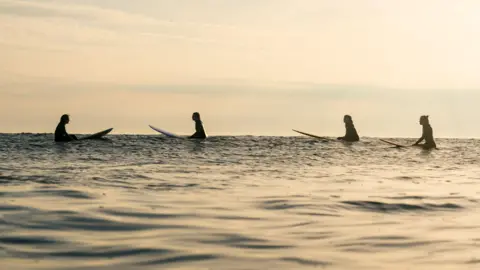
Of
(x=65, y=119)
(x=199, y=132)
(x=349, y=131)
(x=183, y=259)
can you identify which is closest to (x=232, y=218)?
(x=183, y=259)

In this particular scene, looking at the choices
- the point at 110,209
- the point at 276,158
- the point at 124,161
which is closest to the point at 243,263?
the point at 110,209

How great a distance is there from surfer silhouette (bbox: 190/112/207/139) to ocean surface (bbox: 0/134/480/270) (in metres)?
14.0

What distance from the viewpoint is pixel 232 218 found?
7.46m

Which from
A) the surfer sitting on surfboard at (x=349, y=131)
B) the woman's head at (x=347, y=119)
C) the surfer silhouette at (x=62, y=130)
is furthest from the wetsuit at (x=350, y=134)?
the surfer silhouette at (x=62, y=130)

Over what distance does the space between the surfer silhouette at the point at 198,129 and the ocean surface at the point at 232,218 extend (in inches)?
550

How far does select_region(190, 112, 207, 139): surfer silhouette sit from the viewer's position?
94.0ft

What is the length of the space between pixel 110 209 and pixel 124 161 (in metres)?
8.39

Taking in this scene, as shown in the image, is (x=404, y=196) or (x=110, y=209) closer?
(x=110, y=209)

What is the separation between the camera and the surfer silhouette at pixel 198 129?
28.6 metres

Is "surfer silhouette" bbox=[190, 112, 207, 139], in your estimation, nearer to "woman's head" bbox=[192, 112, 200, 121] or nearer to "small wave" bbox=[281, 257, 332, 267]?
"woman's head" bbox=[192, 112, 200, 121]

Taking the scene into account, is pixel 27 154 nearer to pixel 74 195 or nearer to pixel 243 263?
pixel 74 195

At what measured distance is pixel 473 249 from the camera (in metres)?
5.81

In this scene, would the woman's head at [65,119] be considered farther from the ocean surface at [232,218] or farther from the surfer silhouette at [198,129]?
the ocean surface at [232,218]

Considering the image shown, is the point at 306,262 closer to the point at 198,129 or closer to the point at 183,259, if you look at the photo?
the point at 183,259
